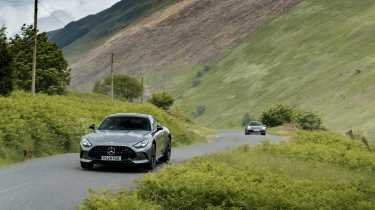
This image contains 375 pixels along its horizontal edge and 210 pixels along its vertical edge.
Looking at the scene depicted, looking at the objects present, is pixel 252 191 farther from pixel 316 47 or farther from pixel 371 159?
pixel 316 47

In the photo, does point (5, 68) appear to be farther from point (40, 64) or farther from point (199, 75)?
point (199, 75)

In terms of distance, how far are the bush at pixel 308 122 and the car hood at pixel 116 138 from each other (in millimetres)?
85332

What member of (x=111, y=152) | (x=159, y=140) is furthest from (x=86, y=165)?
(x=159, y=140)

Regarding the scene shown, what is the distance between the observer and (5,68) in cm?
8081

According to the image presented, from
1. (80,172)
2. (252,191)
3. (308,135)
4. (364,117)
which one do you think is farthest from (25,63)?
(252,191)

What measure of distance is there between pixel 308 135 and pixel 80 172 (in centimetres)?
2225

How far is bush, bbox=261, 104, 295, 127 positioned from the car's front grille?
318 feet

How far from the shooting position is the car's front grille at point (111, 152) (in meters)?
19.5

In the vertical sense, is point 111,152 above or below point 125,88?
below

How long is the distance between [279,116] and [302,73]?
44412 mm

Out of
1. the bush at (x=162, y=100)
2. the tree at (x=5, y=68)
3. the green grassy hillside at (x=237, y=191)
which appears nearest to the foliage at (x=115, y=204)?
the green grassy hillside at (x=237, y=191)

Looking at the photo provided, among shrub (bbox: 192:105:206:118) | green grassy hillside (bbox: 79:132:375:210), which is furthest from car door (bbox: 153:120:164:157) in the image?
shrub (bbox: 192:105:206:118)

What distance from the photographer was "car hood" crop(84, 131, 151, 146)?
1953 cm

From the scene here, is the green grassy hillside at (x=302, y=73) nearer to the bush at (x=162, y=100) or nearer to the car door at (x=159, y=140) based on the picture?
the bush at (x=162, y=100)
